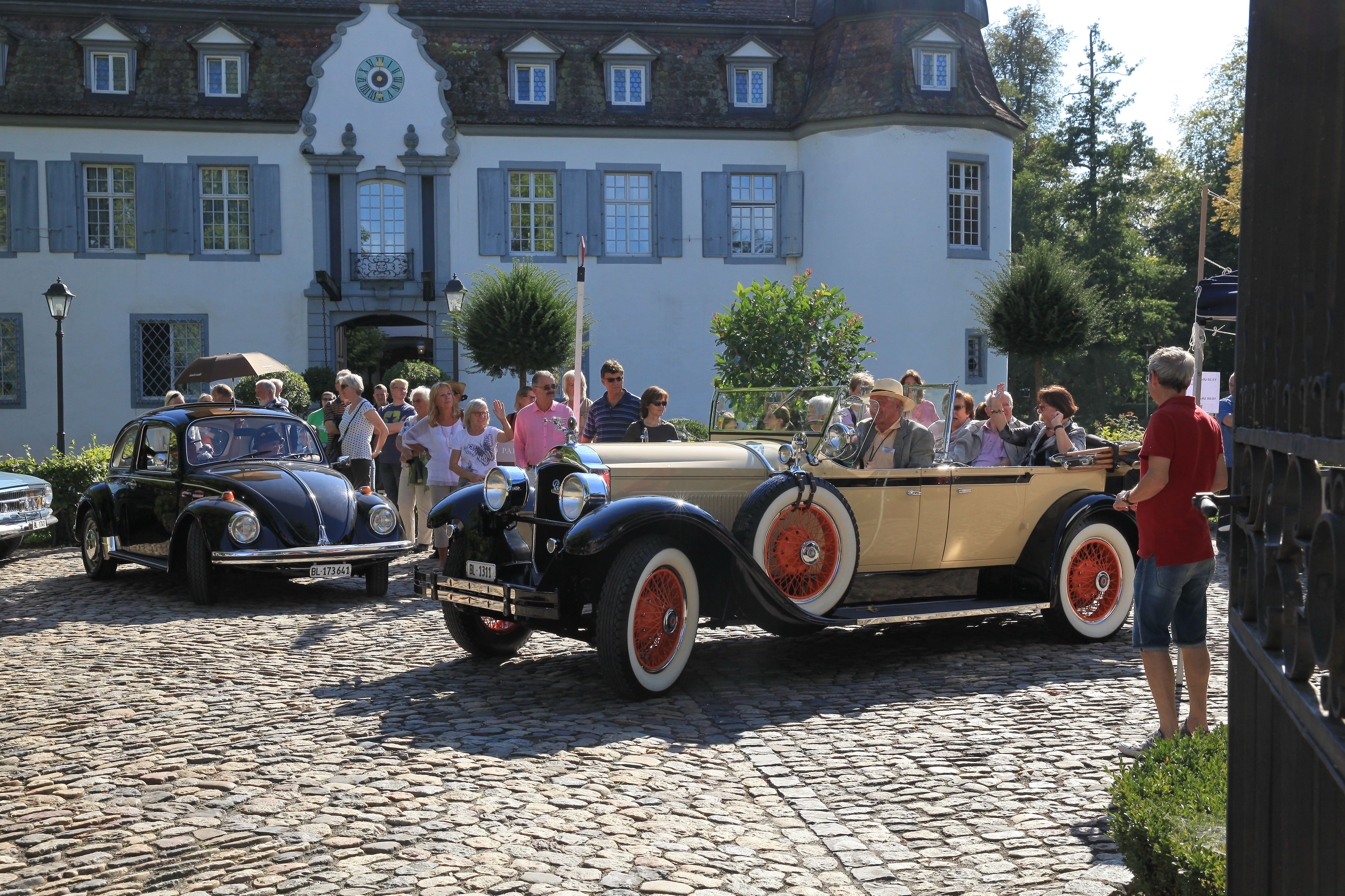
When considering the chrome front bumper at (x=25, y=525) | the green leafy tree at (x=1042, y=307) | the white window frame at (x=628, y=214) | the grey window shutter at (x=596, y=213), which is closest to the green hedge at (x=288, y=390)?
the grey window shutter at (x=596, y=213)

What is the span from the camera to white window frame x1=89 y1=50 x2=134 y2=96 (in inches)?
952

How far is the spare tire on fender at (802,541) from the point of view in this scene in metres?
6.47

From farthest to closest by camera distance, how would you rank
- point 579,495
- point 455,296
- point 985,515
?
point 455,296 < point 985,515 < point 579,495

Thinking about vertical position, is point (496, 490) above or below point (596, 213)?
below

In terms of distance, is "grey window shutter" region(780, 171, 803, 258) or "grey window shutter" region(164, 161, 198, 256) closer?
"grey window shutter" region(164, 161, 198, 256)

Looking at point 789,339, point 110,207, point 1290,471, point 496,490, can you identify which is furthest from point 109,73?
point 1290,471

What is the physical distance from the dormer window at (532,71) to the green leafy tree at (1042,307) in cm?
996

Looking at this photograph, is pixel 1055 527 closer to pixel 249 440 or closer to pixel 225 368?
pixel 249 440

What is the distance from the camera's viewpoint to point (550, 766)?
4.83m

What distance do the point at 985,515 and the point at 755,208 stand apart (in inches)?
749

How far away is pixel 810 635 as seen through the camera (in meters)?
7.85

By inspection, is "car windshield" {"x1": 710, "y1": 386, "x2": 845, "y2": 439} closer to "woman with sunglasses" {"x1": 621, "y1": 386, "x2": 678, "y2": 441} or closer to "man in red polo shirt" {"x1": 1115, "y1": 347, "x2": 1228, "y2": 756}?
"woman with sunglasses" {"x1": 621, "y1": 386, "x2": 678, "y2": 441}

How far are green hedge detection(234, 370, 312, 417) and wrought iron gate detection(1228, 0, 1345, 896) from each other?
18760 mm

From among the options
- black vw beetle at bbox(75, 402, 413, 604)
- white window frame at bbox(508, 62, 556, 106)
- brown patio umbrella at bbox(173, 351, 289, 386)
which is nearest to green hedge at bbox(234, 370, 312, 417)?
brown patio umbrella at bbox(173, 351, 289, 386)
